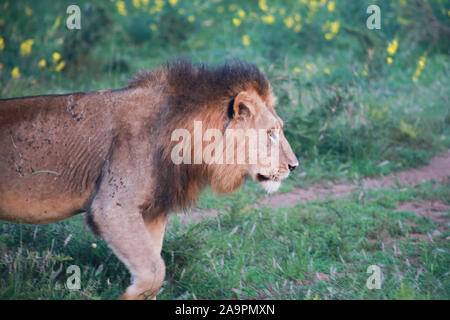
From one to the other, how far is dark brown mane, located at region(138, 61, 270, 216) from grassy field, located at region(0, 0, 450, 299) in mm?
558

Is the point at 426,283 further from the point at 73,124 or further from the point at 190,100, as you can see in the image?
the point at 73,124

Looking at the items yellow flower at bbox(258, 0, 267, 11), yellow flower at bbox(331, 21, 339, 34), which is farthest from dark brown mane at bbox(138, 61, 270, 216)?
yellow flower at bbox(258, 0, 267, 11)

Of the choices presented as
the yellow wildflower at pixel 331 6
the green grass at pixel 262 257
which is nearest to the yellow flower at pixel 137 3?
the yellow wildflower at pixel 331 6

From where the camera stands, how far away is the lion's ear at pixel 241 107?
3473 mm

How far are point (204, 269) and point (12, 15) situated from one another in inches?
246

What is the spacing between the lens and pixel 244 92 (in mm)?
3514

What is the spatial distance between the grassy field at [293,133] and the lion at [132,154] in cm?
38

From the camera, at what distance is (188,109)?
354 cm

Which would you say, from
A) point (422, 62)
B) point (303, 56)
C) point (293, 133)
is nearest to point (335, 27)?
point (303, 56)

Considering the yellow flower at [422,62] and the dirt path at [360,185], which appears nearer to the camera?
the dirt path at [360,185]

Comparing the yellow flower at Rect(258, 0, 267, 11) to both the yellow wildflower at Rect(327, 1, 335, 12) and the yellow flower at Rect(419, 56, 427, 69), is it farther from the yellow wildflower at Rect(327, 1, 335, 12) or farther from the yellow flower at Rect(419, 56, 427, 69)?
the yellow flower at Rect(419, 56, 427, 69)

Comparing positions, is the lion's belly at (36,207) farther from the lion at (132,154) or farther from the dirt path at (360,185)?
the dirt path at (360,185)

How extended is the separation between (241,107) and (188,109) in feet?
1.14
